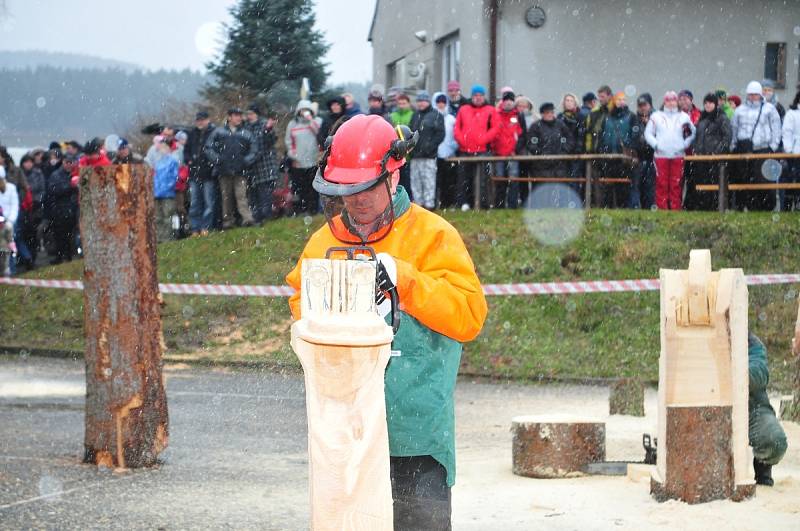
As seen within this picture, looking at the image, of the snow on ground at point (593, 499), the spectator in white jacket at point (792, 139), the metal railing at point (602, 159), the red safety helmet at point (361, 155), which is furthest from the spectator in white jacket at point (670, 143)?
the red safety helmet at point (361, 155)

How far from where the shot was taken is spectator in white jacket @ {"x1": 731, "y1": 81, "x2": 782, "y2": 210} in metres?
15.5

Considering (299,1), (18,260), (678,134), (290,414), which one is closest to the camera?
(290,414)

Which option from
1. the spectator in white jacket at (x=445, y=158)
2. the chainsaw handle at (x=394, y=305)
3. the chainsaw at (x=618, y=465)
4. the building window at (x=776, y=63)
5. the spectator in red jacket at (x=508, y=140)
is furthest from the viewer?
the building window at (x=776, y=63)

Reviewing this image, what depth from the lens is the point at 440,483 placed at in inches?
149

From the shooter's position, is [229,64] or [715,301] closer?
[715,301]

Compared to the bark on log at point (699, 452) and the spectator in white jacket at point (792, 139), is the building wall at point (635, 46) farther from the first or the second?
the bark on log at point (699, 452)

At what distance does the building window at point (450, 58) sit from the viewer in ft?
83.7

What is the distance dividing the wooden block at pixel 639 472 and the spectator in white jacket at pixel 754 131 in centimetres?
950

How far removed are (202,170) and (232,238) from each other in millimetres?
1226

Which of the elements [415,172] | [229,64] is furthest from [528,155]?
[229,64]

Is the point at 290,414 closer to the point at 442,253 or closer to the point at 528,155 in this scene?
the point at 442,253

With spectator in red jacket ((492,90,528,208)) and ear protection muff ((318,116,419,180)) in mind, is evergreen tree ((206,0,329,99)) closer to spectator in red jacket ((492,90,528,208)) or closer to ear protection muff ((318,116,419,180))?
spectator in red jacket ((492,90,528,208))

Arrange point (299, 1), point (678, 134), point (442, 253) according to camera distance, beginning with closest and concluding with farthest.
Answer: point (442, 253)
point (678, 134)
point (299, 1)

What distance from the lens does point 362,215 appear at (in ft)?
12.0
